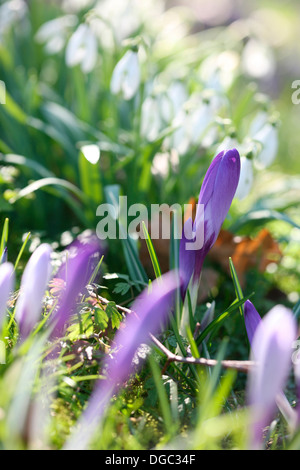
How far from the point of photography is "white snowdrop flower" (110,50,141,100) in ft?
5.78

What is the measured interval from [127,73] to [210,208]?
2.78 feet

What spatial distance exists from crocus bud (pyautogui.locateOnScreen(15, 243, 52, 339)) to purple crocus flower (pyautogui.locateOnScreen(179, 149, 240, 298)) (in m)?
0.34

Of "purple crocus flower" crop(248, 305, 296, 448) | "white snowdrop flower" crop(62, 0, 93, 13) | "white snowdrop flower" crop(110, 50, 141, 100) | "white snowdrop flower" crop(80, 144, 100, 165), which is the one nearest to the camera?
"purple crocus flower" crop(248, 305, 296, 448)

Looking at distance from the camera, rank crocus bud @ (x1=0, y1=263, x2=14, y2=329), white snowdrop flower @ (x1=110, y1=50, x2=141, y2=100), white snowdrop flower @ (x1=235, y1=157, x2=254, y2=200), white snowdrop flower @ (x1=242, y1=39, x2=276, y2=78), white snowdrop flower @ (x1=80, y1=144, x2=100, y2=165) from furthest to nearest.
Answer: white snowdrop flower @ (x1=242, y1=39, x2=276, y2=78) < white snowdrop flower @ (x1=110, y1=50, x2=141, y2=100) < white snowdrop flower @ (x1=80, y1=144, x2=100, y2=165) < white snowdrop flower @ (x1=235, y1=157, x2=254, y2=200) < crocus bud @ (x1=0, y1=263, x2=14, y2=329)

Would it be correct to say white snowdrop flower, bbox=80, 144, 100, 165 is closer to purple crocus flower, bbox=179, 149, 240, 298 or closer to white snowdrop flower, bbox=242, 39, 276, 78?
purple crocus flower, bbox=179, 149, 240, 298

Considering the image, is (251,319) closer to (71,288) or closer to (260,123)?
(71,288)

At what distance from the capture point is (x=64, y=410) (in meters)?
1.06

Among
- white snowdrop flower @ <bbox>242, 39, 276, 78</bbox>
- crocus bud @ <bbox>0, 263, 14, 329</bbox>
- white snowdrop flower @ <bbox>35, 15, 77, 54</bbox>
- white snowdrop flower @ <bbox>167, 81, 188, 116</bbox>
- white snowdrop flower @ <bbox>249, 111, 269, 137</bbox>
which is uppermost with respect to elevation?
white snowdrop flower @ <bbox>35, 15, 77, 54</bbox>

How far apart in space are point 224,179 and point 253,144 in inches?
18.7

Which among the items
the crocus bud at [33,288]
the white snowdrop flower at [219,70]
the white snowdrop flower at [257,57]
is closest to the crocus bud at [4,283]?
the crocus bud at [33,288]

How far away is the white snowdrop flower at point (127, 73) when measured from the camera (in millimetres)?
1762

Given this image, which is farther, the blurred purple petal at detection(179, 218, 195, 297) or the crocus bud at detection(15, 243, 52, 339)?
the blurred purple petal at detection(179, 218, 195, 297)

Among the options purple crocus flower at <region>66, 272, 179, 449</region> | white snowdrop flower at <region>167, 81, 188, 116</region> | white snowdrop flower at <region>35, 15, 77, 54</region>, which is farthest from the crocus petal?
white snowdrop flower at <region>35, 15, 77, 54</region>
